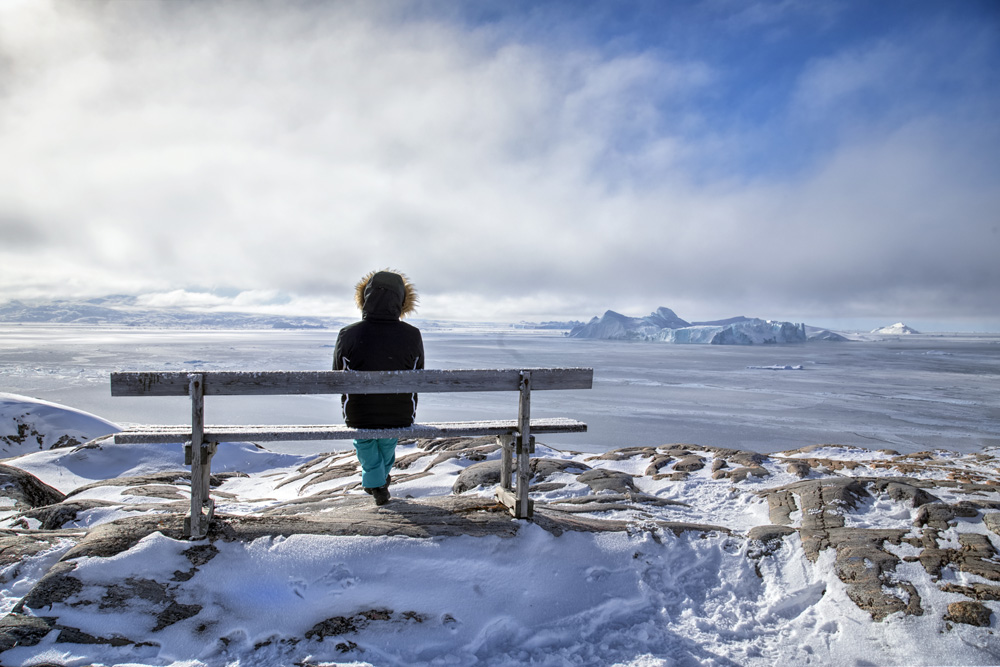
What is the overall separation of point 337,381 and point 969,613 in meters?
3.77

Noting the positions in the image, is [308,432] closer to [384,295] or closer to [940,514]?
[384,295]

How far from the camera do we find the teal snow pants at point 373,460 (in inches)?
149

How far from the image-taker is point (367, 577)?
9.48 feet

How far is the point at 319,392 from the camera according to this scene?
3400mm

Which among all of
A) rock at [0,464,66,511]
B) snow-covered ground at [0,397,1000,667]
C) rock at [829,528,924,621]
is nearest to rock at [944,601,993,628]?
snow-covered ground at [0,397,1000,667]

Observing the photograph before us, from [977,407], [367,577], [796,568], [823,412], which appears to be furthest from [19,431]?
[977,407]

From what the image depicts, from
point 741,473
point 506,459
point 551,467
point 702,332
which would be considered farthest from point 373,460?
point 702,332

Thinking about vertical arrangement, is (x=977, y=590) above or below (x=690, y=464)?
above

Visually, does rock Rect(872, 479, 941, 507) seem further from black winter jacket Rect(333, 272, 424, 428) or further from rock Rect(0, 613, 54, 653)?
rock Rect(0, 613, 54, 653)

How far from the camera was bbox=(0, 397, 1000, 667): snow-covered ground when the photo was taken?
2516 mm

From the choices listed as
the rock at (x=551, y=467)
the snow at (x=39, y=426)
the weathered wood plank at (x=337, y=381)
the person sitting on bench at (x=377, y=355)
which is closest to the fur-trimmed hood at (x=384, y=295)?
the person sitting on bench at (x=377, y=355)

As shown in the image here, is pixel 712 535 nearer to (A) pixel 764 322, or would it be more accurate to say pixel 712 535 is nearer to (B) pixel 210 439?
(B) pixel 210 439

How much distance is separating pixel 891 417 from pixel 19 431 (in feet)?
73.2

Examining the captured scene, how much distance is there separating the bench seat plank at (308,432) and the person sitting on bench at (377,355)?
0.47 ft
